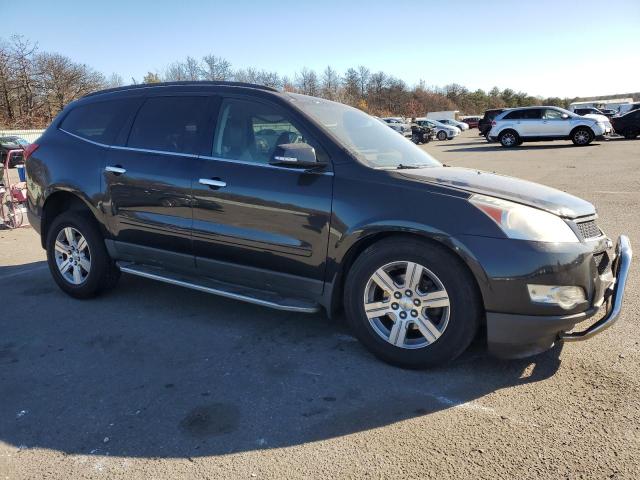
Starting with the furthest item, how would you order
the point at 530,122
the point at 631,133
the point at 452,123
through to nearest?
1. the point at 452,123
2. the point at 631,133
3. the point at 530,122

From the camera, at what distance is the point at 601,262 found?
128 inches

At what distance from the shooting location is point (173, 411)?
292 centimetres

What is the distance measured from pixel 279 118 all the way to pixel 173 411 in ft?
7.16

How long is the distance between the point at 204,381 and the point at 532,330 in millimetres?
2029

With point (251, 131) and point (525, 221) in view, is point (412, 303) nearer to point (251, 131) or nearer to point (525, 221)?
point (525, 221)

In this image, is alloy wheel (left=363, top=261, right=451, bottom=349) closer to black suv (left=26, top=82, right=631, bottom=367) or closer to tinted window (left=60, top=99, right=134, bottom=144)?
black suv (left=26, top=82, right=631, bottom=367)

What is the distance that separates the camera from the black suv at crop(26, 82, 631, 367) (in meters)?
3.01

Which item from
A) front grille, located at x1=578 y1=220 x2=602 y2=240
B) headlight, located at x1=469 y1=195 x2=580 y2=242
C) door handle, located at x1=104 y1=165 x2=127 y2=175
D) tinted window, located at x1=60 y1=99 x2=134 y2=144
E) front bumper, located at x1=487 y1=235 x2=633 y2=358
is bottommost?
front bumper, located at x1=487 y1=235 x2=633 y2=358

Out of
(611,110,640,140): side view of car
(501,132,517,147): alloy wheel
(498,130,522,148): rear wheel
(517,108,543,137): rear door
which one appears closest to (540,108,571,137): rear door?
(517,108,543,137): rear door

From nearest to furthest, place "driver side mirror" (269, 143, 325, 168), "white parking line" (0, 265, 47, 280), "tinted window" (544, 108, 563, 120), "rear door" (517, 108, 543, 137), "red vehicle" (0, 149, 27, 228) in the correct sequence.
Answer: "driver side mirror" (269, 143, 325, 168) → "white parking line" (0, 265, 47, 280) → "red vehicle" (0, 149, 27, 228) → "tinted window" (544, 108, 563, 120) → "rear door" (517, 108, 543, 137)

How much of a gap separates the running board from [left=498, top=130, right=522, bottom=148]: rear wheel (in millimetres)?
24273

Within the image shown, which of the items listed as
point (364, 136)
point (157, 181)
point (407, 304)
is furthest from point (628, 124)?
point (157, 181)

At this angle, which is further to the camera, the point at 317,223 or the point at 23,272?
the point at 23,272

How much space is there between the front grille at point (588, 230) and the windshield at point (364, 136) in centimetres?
129
